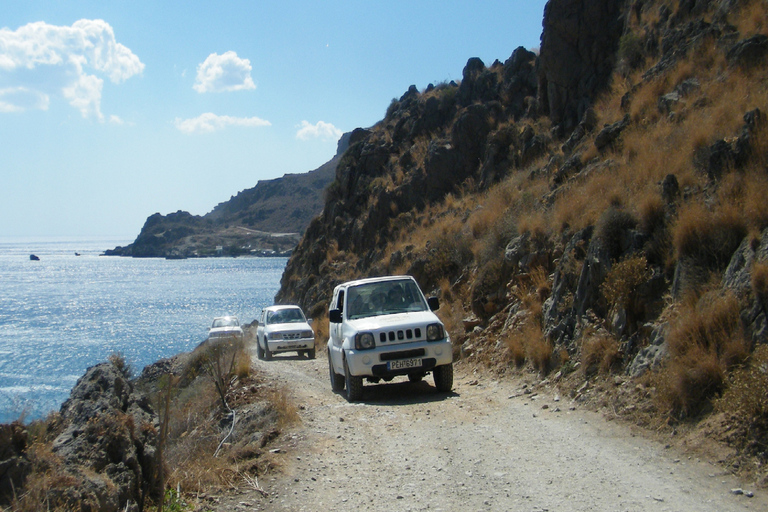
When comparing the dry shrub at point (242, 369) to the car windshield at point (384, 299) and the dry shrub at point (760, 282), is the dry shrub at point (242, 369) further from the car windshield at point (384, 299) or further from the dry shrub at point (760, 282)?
the dry shrub at point (760, 282)

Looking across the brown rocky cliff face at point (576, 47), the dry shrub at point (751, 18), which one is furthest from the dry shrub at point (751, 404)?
the brown rocky cliff face at point (576, 47)

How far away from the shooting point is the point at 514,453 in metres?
6.12

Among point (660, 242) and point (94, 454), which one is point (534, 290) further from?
point (94, 454)

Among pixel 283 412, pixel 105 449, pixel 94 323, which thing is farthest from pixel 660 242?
pixel 94 323

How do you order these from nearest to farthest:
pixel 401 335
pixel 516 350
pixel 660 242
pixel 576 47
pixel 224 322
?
pixel 660 242 < pixel 401 335 < pixel 516 350 < pixel 576 47 < pixel 224 322

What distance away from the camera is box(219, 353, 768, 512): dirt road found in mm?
4785

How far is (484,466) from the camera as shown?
227 inches

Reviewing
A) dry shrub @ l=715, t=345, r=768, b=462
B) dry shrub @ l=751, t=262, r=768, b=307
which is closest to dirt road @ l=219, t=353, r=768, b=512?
dry shrub @ l=715, t=345, r=768, b=462

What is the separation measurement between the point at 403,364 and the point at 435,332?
75cm

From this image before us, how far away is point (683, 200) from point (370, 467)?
19.3 feet

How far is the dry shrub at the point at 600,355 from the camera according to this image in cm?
809

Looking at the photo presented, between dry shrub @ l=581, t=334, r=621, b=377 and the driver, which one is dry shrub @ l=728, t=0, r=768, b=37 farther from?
the driver

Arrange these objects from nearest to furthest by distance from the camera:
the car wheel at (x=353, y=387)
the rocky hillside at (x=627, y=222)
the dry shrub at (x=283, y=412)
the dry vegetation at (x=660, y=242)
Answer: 1. the dry vegetation at (x=660, y=242)
2. the rocky hillside at (x=627, y=222)
3. the dry shrub at (x=283, y=412)
4. the car wheel at (x=353, y=387)

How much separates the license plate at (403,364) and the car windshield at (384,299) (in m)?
1.22
